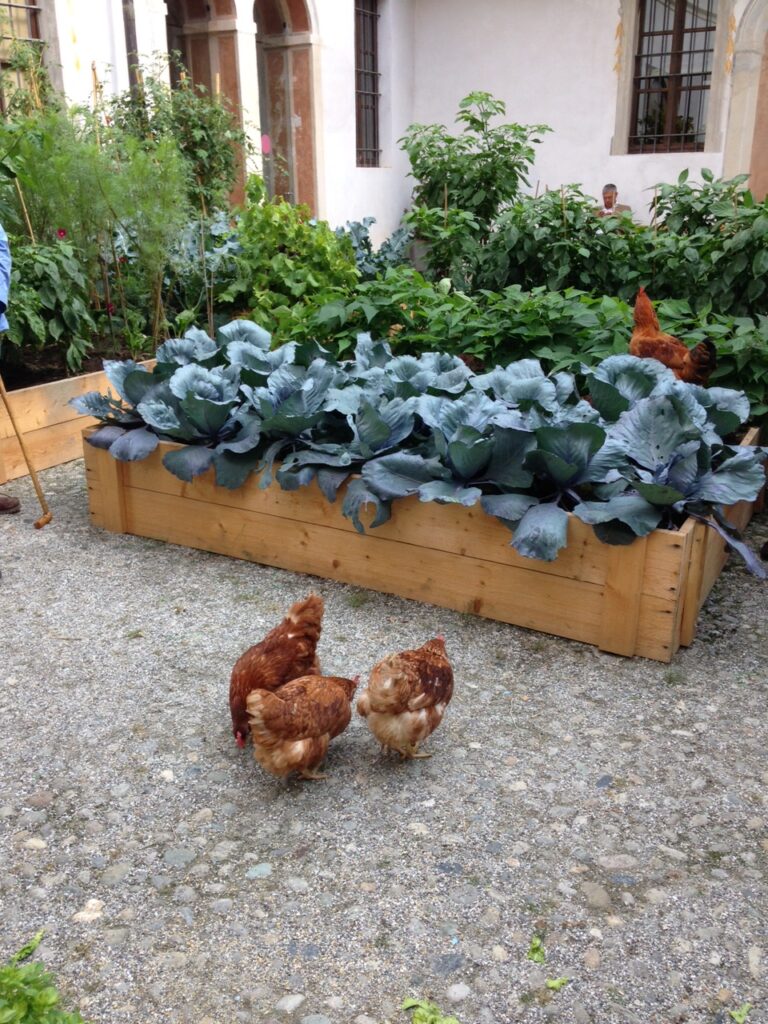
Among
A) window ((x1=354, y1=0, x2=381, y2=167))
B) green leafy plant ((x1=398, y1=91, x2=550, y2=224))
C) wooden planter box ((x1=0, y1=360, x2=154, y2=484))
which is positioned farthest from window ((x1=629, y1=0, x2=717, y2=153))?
wooden planter box ((x1=0, y1=360, x2=154, y2=484))

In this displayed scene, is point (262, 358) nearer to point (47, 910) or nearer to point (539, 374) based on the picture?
point (539, 374)

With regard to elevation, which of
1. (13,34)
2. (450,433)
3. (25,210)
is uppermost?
(13,34)

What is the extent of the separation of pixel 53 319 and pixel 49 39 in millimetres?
4169

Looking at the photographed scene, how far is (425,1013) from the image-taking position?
6.12ft

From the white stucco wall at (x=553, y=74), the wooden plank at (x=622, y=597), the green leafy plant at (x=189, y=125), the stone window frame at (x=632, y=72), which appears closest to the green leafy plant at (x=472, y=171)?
the green leafy plant at (x=189, y=125)

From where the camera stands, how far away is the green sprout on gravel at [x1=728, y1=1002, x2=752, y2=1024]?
185cm

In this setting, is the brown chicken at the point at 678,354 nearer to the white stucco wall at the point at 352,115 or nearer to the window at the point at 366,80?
the white stucco wall at the point at 352,115

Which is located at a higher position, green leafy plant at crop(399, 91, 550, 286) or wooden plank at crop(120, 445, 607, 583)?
green leafy plant at crop(399, 91, 550, 286)

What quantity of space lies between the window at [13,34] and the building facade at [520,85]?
3100mm

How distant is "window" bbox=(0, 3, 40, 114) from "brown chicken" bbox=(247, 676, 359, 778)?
6.90 m

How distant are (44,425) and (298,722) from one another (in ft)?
11.0

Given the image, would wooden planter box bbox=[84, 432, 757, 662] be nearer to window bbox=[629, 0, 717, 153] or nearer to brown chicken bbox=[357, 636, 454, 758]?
brown chicken bbox=[357, 636, 454, 758]

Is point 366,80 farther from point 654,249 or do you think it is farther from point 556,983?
point 556,983

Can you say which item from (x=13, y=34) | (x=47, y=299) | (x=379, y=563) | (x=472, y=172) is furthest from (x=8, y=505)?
(x=472, y=172)
